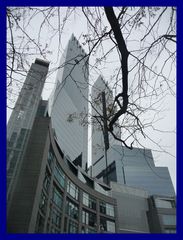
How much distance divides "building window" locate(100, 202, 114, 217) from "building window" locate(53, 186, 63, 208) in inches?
475

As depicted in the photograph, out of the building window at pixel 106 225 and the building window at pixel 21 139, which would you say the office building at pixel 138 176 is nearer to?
the building window at pixel 106 225

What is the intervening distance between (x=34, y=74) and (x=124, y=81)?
187cm

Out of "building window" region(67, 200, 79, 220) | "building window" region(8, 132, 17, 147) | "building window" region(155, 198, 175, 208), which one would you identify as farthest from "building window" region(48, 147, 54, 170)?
"building window" region(155, 198, 175, 208)

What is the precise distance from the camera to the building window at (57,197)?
25.5 meters

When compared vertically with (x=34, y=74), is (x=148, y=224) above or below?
below

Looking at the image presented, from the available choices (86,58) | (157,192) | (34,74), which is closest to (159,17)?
(86,58)

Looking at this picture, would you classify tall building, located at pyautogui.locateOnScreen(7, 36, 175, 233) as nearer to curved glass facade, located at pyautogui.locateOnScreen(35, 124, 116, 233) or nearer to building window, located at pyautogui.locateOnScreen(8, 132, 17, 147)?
curved glass facade, located at pyautogui.locateOnScreen(35, 124, 116, 233)

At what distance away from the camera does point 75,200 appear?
30.6 meters

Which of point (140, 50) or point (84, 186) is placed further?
point (84, 186)

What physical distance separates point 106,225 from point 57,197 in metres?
14.4

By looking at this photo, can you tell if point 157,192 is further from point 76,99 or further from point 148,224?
point 76,99

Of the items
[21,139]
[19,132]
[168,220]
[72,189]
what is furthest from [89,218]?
[168,220]

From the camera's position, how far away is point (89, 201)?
34.5 m

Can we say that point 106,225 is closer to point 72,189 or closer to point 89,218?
point 89,218
